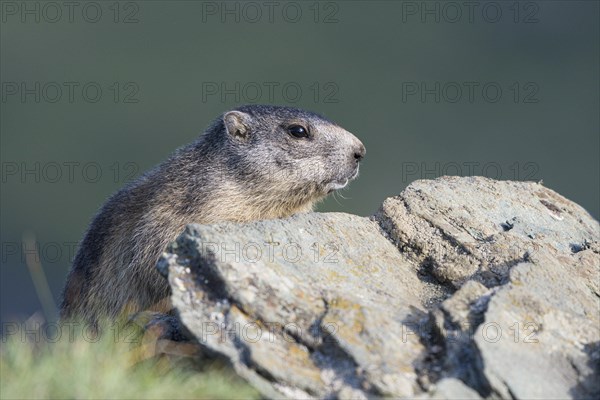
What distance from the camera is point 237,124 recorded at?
1306 cm

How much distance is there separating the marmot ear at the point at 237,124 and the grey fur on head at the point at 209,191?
0.01 meters

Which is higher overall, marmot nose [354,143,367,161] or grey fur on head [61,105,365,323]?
marmot nose [354,143,367,161]

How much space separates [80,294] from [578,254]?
235 inches

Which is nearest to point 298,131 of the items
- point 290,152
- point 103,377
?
point 290,152

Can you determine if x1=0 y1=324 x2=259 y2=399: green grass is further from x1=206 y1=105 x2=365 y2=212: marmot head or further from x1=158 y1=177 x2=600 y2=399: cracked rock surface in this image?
x1=206 y1=105 x2=365 y2=212: marmot head

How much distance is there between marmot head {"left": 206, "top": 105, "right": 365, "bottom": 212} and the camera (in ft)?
41.6

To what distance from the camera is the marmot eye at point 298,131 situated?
13.0 meters

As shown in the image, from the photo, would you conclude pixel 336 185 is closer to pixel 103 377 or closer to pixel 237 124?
pixel 237 124

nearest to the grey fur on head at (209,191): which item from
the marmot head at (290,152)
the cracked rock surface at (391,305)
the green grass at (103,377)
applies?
the marmot head at (290,152)

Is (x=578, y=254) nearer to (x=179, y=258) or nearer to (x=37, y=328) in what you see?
(x=179, y=258)

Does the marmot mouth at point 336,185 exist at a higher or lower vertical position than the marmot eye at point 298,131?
lower

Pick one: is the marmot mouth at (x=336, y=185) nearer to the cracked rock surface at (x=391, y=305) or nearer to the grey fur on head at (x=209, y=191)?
the grey fur on head at (x=209, y=191)

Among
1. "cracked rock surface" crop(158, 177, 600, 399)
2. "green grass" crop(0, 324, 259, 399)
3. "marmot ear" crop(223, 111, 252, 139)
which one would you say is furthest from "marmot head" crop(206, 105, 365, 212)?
"green grass" crop(0, 324, 259, 399)

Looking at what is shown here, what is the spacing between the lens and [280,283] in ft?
→ 28.6
